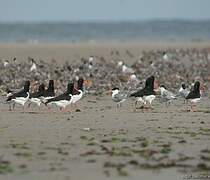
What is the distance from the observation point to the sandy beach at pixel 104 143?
12.2 meters

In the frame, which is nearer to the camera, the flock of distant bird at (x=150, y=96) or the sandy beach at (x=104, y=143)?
the sandy beach at (x=104, y=143)

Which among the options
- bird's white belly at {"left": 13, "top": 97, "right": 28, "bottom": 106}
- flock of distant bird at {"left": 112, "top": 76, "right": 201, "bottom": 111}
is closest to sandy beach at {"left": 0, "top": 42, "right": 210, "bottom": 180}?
bird's white belly at {"left": 13, "top": 97, "right": 28, "bottom": 106}

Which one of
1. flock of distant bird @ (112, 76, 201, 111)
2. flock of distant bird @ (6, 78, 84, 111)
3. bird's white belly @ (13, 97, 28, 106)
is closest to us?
flock of distant bird @ (6, 78, 84, 111)

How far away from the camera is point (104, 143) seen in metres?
14.7

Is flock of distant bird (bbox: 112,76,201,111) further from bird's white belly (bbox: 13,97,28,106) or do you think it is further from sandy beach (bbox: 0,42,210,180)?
bird's white belly (bbox: 13,97,28,106)

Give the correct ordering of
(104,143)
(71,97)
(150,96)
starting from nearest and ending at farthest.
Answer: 1. (104,143)
2. (71,97)
3. (150,96)

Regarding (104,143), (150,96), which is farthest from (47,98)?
(104,143)

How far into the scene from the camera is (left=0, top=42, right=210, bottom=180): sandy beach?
1216 cm

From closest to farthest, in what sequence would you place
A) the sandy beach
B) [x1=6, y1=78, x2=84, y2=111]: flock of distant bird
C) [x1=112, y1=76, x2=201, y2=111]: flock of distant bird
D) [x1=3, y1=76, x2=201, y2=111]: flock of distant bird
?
the sandy beach, [x1=6, y1=78, x2=84, y2=111]: flock of distant bird, [x1=3, y1=76, x2=201, y2=111]: flock of distant bird, [x1=112, y1=76, x2=201, y2=111]: flock of distant bird

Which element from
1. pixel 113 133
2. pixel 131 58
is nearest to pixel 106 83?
pixel 113 133

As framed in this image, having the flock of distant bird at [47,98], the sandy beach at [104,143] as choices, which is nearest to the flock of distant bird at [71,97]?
the flock of distant bird at [47,98]

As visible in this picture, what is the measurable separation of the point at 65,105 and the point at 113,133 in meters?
4.78

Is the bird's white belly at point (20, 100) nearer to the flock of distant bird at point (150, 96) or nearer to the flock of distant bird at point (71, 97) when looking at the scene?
the flock of distant bird at point (71, 97)

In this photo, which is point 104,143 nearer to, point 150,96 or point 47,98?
point 150,96
